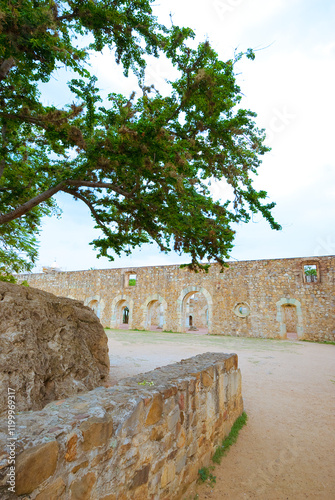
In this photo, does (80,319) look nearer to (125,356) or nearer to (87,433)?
(87,433)

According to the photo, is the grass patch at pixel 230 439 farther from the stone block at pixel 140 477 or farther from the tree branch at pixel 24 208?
the tree branch at pixel 24 208

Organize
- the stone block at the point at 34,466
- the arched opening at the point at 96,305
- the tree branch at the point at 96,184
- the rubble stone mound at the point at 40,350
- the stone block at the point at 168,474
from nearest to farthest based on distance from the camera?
the stone block at the point at 34,466, the stone block at the point at 168,474, the rubble stone mound at the point at 40,350, the tree branch at the point at 96,184, the arched opening at the point at 96,305

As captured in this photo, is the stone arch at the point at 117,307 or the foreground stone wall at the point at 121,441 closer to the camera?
the foreground stone wall at the point at 121,441

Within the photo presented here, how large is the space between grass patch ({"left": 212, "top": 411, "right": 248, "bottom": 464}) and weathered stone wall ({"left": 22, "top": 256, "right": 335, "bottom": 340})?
11.1 metres

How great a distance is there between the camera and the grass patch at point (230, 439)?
2.94m

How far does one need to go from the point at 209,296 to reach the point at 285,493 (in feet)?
48.2

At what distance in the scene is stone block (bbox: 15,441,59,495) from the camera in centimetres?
114

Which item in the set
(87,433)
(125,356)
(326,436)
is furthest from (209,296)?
(87,433)

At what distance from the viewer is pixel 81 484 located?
1.40 m

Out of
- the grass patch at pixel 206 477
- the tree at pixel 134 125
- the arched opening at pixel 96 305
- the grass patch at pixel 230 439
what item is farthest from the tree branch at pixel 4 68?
the arched opening at pixel 96 305

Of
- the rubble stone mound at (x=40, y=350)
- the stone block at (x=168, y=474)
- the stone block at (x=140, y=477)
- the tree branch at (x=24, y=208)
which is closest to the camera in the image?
the stone block at (x=140, y=477)

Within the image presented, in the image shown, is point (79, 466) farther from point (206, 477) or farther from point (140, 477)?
point (206, 477)

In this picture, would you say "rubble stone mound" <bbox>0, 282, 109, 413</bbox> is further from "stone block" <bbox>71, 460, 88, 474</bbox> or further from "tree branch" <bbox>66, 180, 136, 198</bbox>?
"tree branch" <bbox>66, 180, 136, 198</bbox>

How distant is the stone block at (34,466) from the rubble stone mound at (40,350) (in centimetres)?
175
